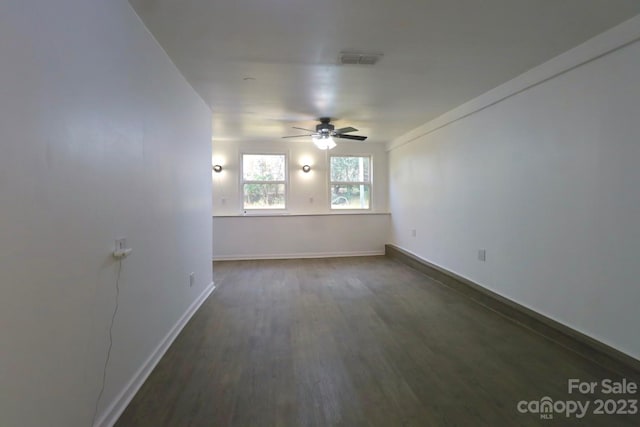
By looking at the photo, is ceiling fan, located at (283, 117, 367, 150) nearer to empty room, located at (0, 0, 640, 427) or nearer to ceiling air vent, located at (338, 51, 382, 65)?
empty room, located at (0, 0, 640, 427)

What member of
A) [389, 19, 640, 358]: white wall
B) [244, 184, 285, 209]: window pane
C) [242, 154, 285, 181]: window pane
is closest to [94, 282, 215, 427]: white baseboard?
[389, 19, 640, 358]: white wall

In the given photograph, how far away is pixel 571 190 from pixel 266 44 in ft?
8.89

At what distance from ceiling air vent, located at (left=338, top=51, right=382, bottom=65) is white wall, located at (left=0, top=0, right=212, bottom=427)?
143 centimetres

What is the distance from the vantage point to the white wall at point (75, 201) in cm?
106

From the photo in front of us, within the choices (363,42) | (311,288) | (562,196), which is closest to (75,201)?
(363,42)

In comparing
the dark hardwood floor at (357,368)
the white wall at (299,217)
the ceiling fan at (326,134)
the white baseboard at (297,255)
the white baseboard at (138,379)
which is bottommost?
the dark hardwood floor at (357,368)

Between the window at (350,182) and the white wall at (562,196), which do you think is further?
the window at (350,182)

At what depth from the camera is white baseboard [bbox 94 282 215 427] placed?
5.40 ft

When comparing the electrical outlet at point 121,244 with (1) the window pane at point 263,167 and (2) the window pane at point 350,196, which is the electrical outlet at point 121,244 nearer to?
(1) the window pane at point 263,167

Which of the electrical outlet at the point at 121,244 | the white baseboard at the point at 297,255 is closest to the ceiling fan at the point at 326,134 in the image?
the white baseboard at the point at 297,255

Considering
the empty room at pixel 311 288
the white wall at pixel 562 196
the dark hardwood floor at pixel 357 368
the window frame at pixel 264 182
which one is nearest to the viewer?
the empty room at pixel 311 288

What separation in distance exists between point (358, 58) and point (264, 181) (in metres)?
4.06

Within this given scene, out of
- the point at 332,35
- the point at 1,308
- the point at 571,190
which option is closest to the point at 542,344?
the point at 571,190

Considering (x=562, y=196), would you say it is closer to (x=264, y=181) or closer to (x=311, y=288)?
(x=311, y=288)
